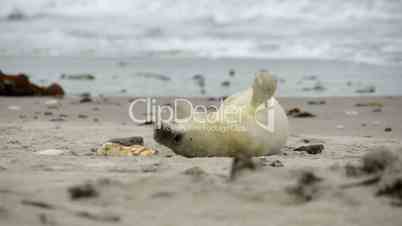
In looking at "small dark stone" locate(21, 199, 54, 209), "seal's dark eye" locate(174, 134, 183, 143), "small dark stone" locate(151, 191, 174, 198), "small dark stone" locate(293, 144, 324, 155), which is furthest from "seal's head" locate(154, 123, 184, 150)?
"small dark stone" locate(21, 199, 54, 209)

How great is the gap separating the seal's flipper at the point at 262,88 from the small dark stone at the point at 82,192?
1691 mm

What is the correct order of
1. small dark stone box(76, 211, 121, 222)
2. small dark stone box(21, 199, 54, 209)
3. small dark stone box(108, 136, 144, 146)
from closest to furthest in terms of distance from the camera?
small dark stone box(76, 211, 121, 222) < small dark stone box(21, 199, 54, 209) < small dark stone box(108, 136, 144, 146)

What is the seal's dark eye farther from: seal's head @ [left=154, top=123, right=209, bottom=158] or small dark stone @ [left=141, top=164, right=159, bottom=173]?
small dark stone @ [left=141, top=164, right=159, bottom=173]

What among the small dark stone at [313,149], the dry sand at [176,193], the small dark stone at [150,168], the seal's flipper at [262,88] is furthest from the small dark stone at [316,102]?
the small dark stone at [150,168]

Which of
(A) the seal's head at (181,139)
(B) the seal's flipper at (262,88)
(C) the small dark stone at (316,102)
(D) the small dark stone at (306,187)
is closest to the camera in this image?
(D) the small dark stone at (306,187)

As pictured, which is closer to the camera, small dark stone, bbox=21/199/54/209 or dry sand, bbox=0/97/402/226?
dry sand, bbox=0/97/402/226

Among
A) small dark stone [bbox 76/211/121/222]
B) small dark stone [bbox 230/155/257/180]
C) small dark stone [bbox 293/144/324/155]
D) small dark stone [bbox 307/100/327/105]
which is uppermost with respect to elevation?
small dark stone [bbox 230/155/257/180]

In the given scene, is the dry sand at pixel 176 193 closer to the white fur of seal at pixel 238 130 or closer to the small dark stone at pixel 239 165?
the small dark stone at pixel 239 165

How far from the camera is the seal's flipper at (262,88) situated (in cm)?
398

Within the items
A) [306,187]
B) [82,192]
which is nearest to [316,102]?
[306,187]

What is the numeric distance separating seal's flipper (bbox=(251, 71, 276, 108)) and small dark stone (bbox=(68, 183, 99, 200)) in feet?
5.55

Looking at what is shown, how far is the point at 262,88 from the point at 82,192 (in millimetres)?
1792

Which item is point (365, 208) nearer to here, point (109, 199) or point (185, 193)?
point (185, 193)

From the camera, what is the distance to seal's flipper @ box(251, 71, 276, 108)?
3982mm
